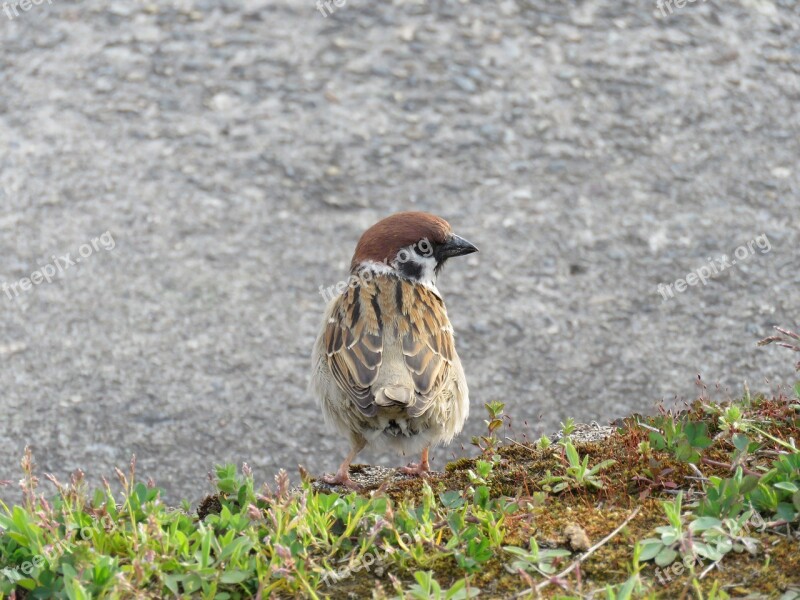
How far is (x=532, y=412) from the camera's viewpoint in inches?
279

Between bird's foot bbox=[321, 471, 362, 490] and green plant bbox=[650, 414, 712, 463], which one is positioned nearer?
green plant bbox=[650, 414, 712, 463]

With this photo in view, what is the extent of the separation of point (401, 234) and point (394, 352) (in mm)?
705

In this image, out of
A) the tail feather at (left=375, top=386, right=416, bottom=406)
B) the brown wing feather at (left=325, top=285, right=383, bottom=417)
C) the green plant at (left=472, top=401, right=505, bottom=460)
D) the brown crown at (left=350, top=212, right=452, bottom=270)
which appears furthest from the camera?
the brown crown at (left=350, top=212, right=452, bottom=270)

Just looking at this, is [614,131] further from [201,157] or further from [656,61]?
[201,157]

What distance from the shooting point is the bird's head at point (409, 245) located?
17.8ft

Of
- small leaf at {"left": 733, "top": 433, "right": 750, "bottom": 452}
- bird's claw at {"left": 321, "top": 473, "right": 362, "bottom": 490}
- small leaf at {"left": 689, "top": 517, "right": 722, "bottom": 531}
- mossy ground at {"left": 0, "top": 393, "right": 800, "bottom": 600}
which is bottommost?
bird's claw at {"left": 321, "top": 473, "right": 362, "bottom": 490}

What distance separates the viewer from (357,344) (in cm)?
501

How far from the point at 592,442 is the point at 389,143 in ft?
17.3

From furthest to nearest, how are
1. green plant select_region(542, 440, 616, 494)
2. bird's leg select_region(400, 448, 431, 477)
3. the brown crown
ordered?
the brown crown < bird's leg select_region(400, 448, 431, 477) < green plant select_region(542, 440, 616, 494)

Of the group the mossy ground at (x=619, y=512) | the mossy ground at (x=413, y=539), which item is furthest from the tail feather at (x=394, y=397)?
the mossy ground at (x=413, y=539)

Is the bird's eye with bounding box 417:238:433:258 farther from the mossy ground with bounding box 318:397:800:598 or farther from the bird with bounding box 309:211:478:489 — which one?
the mossy ground with bounding box 318:397:800:598

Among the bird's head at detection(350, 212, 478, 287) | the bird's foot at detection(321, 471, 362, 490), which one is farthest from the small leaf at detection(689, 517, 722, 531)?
the bird's head at detection(350, 212, 478, 287)

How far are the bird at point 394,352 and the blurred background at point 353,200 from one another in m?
1.64

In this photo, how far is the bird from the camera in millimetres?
4828
